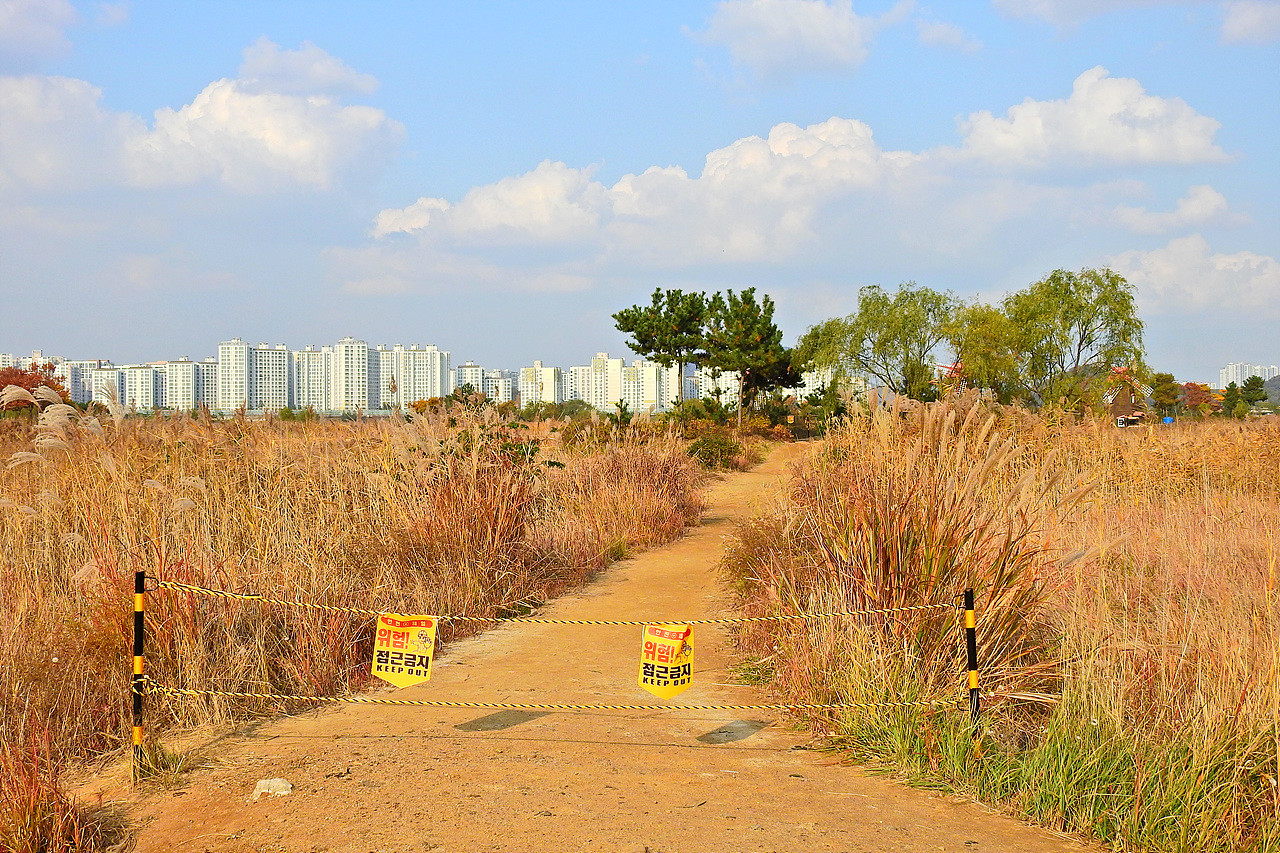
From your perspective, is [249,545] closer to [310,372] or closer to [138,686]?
[138,686]

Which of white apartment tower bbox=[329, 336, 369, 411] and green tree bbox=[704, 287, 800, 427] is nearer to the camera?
green tree bbox=[704, 287, 800, 427]

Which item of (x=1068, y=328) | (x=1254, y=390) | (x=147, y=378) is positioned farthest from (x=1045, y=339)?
(x=147, y=378)

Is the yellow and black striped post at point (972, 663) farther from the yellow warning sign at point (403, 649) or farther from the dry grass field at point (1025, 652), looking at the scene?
the yellow warning sign at point (403, 649)

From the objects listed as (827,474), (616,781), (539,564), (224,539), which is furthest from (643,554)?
(616,781)

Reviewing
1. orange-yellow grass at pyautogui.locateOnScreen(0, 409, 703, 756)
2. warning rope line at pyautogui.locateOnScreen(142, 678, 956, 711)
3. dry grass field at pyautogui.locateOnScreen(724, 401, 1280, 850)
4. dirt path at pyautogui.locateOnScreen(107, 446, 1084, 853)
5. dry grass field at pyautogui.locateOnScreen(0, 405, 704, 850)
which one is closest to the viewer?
dirt path at pyautogui.locateOnScreen(107, 446, 1084, 853)

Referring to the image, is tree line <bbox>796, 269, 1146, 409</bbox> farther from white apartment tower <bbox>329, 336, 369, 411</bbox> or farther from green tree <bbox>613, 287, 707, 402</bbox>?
white apartment tower <bbox>329, 336, 369, 411</bbox>

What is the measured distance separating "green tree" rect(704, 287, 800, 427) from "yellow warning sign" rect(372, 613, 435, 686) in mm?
35747

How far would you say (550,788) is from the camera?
475cm

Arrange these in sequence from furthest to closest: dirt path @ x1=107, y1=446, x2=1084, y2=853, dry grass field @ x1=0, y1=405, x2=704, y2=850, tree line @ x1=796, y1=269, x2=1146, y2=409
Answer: tree line @ x1=796, y1=269, x2=1146, y2=409, dry grass field @ x1=0, y1=405, x2=704, y2=850, dirt path @ x1=107, y1=446, x2=1084, y2=853

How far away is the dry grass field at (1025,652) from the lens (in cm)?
436

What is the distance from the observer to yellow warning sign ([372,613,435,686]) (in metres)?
5.58

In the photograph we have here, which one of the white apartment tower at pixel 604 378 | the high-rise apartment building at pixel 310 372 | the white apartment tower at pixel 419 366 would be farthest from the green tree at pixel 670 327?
the white apartment tower at pixel 604 378

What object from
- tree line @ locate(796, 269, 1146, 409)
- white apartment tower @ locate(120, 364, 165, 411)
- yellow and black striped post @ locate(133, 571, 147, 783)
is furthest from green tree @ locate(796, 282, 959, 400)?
yellow and black striped post @ locate(133, 571, 147, 783)

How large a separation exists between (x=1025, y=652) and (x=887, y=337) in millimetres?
44437
